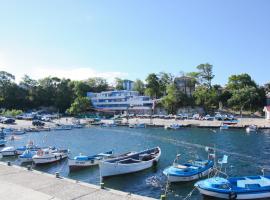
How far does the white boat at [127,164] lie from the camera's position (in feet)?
95.0

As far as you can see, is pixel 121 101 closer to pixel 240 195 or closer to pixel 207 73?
pixel 207 73

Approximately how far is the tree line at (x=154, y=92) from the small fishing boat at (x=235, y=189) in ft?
251

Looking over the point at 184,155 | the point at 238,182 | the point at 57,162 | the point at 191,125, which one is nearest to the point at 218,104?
the point at 191,125

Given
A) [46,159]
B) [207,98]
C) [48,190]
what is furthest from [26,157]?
[207,98]

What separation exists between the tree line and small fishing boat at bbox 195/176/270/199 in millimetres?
76586

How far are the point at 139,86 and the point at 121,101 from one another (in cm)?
1964

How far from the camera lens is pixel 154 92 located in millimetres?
124625

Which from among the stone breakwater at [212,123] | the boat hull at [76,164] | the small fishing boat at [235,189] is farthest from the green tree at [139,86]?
the small fishing boat at [235,189]

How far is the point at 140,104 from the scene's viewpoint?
120812 millimetres

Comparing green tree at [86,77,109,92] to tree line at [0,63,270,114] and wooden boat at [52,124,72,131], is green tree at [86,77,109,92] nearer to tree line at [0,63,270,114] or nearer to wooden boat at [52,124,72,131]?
tree line at [0,63,270,114]

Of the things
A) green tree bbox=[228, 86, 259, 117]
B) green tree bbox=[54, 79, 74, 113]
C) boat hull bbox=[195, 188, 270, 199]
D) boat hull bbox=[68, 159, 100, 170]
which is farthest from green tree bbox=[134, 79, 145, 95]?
boat hull bbox=[195, 188, 270, 199]

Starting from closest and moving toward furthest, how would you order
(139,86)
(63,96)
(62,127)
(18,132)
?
(18,132), (62,127), (63,96), (139,86)

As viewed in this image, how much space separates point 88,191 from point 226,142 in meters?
40.7

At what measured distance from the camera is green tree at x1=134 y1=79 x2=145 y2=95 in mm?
141775
